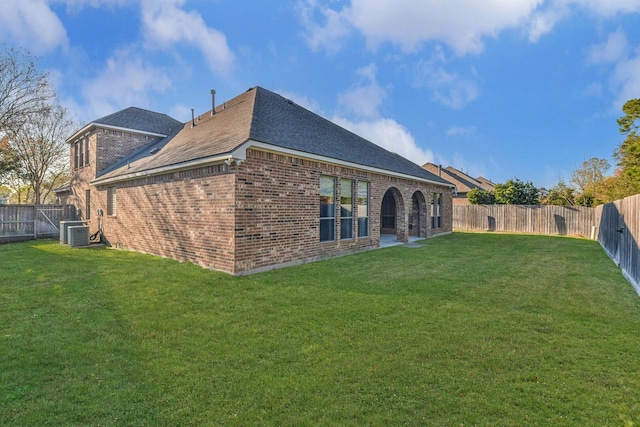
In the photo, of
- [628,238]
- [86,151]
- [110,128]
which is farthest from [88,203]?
[628,238]

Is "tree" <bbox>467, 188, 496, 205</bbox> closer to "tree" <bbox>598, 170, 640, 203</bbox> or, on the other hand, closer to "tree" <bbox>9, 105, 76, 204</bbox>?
"tree" <bbox>598, 170, 640, 203</bbox>

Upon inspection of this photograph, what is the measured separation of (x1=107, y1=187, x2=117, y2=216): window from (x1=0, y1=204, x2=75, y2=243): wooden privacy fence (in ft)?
20.2

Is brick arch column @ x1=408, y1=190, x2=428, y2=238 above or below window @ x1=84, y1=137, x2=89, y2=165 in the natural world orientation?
below

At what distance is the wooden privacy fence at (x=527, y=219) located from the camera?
61.4 ft

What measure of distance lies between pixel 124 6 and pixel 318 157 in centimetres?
948

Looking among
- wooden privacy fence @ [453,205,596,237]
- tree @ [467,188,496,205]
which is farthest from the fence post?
tree @ [467,188,496,205]

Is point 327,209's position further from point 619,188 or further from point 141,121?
point 619,188

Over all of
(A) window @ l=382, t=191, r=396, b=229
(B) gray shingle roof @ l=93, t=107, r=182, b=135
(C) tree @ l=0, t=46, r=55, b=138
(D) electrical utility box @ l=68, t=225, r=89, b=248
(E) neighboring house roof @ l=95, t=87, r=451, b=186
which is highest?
(C) tree @ l=0, t=46, r=55, b=138

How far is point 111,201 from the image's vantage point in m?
12.7

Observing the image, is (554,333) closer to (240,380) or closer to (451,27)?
(240,380)

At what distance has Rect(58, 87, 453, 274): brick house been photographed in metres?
7.42

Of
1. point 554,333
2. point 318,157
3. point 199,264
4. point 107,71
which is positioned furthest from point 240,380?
point 107,71

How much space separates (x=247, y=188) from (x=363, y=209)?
5.15m

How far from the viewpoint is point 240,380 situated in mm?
2992
